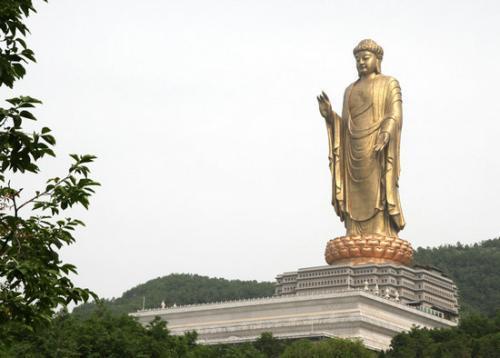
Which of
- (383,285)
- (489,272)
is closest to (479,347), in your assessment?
(383,285)

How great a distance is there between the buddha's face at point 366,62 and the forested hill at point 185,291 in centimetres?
2457

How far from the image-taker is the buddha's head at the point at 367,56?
181 feet

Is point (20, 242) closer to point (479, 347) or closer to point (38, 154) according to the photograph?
point (38, 154)

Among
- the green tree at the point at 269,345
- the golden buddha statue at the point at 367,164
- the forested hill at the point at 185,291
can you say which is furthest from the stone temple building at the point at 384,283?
the forested hill at the point at 185,291

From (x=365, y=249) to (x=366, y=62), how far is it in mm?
8905

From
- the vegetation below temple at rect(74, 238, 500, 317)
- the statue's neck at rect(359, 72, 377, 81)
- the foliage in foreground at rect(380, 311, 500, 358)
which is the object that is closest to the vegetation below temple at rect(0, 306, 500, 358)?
the foliage in foreground at rect(380, 311, 500, 358)

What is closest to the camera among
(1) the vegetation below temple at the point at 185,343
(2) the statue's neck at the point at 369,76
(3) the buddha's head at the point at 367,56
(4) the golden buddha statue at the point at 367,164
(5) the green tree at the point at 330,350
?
(1) the vegetation below temple at the point at 185,343

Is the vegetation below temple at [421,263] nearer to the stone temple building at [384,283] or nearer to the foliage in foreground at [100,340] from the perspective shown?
the stone temple building at [384,283]

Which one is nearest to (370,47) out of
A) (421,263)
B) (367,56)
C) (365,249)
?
(367,56)

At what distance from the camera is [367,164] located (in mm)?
54812

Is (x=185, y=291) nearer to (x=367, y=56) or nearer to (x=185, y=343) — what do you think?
(x=367, y=56)

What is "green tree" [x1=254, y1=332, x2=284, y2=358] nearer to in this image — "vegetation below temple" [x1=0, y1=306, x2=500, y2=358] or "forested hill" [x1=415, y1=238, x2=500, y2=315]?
"vegetation below temple" [x1=0, y1=306, x2=500, y2=358]

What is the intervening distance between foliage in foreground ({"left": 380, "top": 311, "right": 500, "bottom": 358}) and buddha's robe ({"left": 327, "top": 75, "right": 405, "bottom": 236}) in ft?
32.4

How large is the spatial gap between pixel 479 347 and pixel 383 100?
16.6 m
